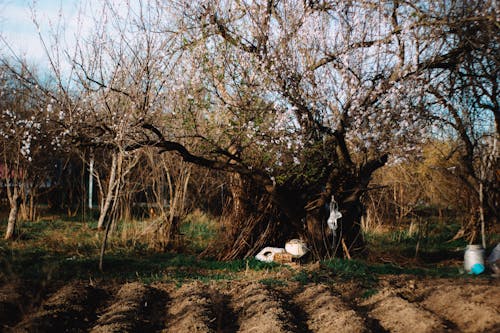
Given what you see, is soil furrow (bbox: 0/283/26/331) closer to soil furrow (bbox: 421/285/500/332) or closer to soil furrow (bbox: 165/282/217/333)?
soil furrow (bbox: 165/282/217/333)

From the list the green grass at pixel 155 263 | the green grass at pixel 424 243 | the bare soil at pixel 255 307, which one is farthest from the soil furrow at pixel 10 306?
the green grass at pixel 424 243

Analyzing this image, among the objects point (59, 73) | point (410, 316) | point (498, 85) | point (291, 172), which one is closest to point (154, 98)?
point (59, 73)

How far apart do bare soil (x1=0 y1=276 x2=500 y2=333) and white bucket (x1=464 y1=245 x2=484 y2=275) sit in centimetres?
86

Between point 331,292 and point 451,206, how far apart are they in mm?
7885

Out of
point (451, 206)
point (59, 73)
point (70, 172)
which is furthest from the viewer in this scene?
point (70, 172)

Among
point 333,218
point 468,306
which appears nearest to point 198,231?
point 333,218

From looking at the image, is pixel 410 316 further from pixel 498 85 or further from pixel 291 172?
pixel 498 85

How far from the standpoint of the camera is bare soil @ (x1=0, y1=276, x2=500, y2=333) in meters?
4.59

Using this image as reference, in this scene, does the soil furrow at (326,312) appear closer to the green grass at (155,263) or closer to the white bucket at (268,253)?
the green grass at (155,263)

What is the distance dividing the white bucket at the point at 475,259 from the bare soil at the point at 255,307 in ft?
2.81

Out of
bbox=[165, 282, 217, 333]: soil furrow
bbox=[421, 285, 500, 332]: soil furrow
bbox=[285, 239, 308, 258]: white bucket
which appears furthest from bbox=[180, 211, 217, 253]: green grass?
bbox=[421, 285, 500, 332]: soil furrow

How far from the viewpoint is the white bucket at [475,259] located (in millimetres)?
7312

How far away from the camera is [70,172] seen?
52.9 feet

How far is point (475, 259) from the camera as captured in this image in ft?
24.2
